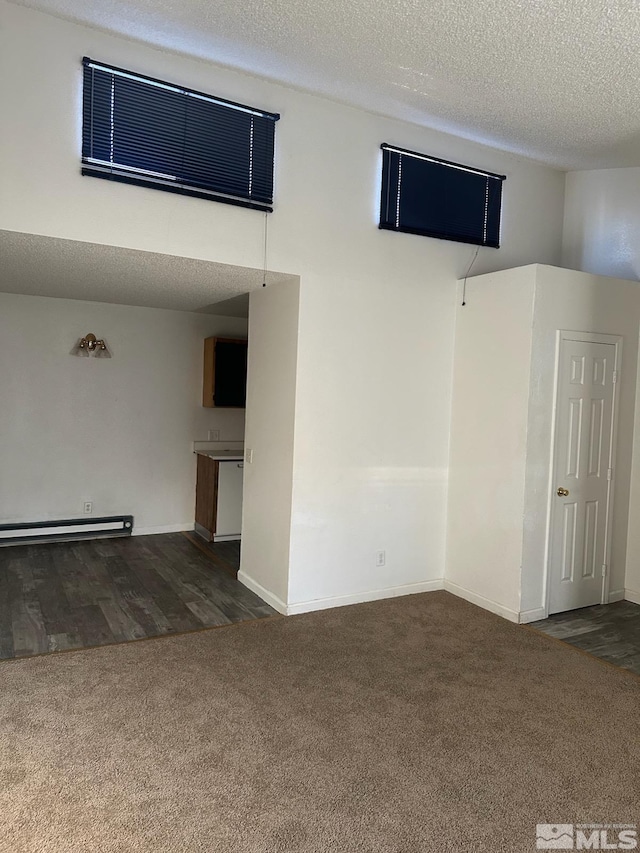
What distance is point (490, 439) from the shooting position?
4387mm

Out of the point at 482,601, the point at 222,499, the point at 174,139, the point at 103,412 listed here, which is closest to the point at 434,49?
the point at 174,139

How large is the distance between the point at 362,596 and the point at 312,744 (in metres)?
1.86

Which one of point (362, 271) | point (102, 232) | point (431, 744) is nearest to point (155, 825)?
point (431, 744)

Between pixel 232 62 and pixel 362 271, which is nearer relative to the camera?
pixel 232 62

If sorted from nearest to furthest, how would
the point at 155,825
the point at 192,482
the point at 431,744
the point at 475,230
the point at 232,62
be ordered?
the point at 155,825 → the point at 431,744 → the point at 232,62 → the point at 475,230 → the point at 192,482

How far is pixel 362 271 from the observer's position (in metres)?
4.29

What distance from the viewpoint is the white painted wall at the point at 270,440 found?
13.7ft

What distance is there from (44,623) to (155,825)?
2176mm

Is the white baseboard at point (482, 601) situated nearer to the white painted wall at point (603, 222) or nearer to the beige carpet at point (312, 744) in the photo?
the beige carpet at point (312, 744)

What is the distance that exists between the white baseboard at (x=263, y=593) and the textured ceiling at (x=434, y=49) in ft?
11.0

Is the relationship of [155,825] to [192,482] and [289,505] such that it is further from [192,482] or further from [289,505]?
[192,482]

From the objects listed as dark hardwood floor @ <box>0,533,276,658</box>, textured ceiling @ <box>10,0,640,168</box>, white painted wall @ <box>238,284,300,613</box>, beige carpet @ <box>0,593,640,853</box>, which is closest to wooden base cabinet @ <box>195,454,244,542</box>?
dark hardwood floor @ <box>0,533,276,658</box>

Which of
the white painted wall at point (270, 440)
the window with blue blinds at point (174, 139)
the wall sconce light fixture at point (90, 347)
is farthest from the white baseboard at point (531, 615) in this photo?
the wall sconce light fixture at point (90, 347)

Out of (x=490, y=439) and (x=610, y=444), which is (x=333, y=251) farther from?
(x=610, y=444)
